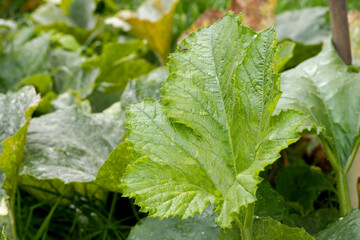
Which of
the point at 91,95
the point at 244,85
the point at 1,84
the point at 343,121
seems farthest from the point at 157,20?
the point at 244,85

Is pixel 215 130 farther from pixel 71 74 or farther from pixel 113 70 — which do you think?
pixel 71 74

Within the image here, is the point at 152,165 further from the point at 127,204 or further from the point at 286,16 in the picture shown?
the point at 286,16

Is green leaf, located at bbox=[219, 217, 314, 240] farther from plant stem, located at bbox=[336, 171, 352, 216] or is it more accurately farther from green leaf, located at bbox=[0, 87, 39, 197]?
green leaf, located at bbox=[0, 87, 39, 197]

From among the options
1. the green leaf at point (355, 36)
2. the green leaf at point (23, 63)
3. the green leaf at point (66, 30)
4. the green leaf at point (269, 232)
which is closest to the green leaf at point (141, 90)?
the green leaf at point (269, 232)

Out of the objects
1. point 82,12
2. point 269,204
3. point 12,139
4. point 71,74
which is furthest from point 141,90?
point 82,12

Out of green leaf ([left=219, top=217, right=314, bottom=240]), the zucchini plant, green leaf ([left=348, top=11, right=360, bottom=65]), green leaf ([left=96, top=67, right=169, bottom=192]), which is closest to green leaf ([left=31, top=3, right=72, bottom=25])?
green leaf ([left=96, top=67, right=169, bottom=192])

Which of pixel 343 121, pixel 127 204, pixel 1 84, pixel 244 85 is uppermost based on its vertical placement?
pixel 244 85

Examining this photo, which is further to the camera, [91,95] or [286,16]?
[286,16]
